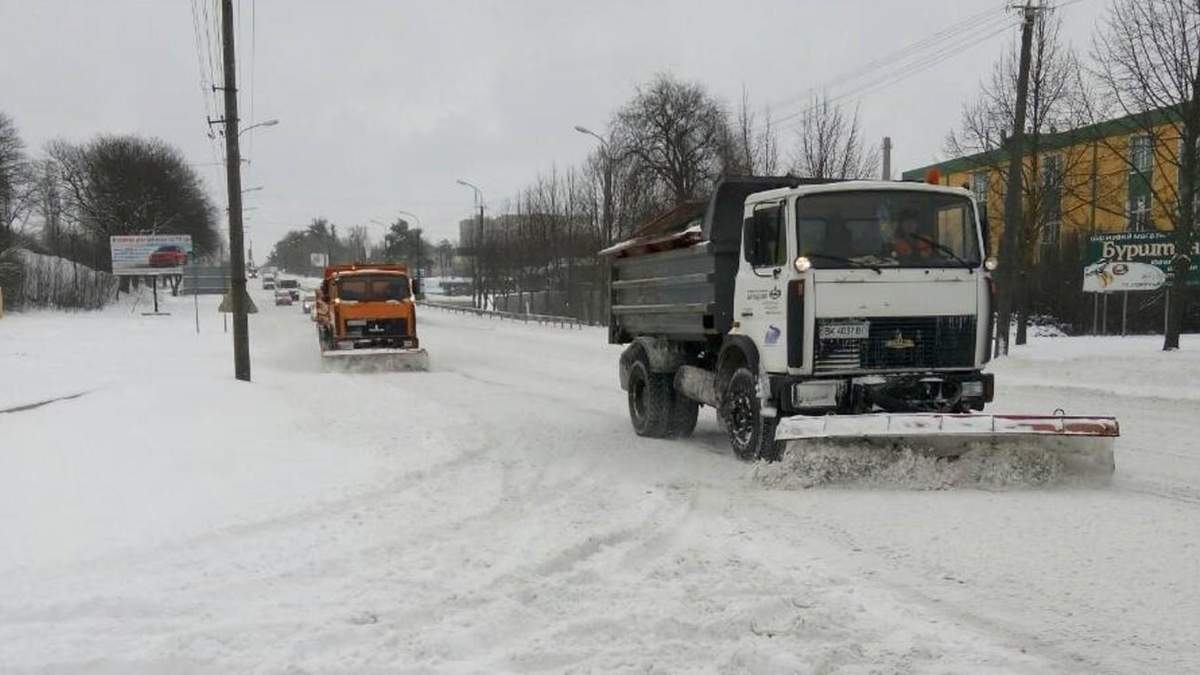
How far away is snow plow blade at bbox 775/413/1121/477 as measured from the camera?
7.03 meters

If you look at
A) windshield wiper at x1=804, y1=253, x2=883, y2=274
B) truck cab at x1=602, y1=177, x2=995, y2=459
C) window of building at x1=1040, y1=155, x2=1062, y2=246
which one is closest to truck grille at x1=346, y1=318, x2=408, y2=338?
truck cab at x1=602, y1=177, x2=995, y2=459

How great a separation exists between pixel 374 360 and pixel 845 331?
14.6 meters

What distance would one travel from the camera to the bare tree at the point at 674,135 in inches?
1561

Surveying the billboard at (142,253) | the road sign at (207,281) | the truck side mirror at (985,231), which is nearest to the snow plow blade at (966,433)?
the truck side mirror at (985,231)

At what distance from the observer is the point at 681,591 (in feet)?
16.2

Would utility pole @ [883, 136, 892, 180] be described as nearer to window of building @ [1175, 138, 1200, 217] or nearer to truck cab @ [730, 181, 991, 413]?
window of building @ [1175, 138, 1200, 217]

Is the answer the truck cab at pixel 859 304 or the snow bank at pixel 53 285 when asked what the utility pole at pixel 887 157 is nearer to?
the truck cab at pixel 859 304

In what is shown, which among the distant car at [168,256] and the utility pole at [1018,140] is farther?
the distant car at [168,256]

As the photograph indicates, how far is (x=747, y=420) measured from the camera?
850cm

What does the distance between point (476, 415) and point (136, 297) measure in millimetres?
64128

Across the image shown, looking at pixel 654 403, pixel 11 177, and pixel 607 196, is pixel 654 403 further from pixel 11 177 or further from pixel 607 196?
pixel 11 177

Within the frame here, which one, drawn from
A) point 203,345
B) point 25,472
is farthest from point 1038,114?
point 203,345

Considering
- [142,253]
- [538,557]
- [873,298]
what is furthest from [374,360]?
[142,253]

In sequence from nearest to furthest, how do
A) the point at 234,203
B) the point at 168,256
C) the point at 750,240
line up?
the point at 750,240
the point at 234,203
the point at 168,256
